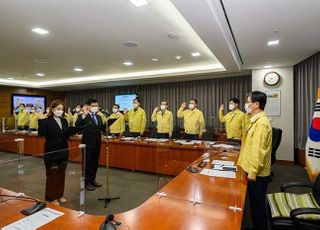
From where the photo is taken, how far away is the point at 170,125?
18.9ft

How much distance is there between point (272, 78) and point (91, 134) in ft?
16.2

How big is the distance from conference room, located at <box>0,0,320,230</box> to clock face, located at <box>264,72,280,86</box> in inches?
1.0

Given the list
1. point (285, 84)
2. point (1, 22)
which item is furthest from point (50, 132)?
point (285, 84)

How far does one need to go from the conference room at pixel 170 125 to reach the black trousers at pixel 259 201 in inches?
0.4

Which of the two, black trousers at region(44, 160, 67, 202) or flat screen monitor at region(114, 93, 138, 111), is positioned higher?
flat screen monitor at region(114, 93, 138, 111)

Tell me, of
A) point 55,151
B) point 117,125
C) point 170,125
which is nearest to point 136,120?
point 117,125

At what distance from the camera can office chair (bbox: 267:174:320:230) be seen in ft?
5.56

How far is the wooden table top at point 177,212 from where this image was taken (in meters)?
1.31

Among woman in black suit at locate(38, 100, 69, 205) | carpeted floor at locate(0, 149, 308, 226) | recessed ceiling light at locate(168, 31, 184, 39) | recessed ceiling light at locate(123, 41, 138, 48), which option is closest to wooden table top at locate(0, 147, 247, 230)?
carpeted floor at locate(0, 149, 308, 226)

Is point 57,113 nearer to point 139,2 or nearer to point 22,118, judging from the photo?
point 139,2

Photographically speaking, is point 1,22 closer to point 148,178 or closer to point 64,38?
point 64,38

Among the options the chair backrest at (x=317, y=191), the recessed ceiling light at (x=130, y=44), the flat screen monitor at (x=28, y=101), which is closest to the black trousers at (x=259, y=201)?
the chair backrest at (x=317, y=191)

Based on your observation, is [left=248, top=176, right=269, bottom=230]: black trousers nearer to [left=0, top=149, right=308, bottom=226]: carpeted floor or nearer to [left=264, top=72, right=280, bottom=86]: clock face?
[left=0, top=149, right=308, bottom=226]: carpeted floor

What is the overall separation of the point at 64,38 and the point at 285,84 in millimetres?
5449
